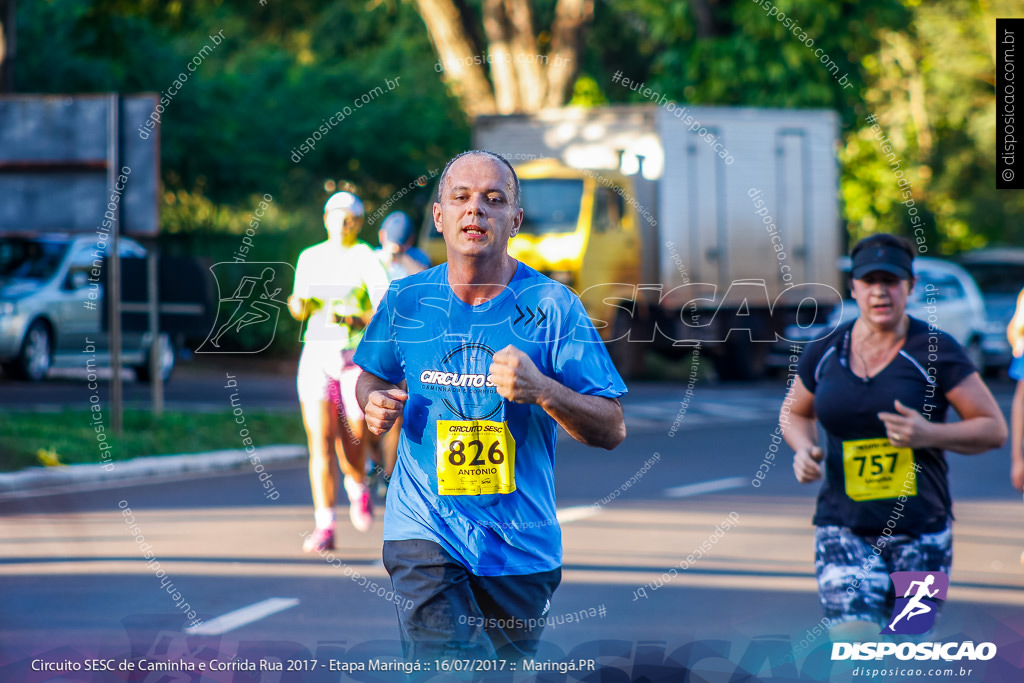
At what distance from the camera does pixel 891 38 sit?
3625 centimetres

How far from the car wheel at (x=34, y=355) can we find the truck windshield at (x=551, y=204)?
255 inches

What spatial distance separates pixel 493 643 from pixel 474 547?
266 millimetres

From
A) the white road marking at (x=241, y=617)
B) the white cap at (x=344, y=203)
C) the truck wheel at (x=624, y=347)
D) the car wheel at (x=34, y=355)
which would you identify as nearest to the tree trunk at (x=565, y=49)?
the truck wheel at (x=624, y=347)

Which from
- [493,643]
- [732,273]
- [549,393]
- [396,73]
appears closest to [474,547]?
[493,643]

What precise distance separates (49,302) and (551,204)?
6.82 metres

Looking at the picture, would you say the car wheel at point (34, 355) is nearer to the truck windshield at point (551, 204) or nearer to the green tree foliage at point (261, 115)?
the green tree foliage at point (261, 115)

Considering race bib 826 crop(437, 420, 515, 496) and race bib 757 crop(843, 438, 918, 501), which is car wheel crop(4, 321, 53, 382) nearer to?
race bib 757 crop(843, 438, 918, 501)

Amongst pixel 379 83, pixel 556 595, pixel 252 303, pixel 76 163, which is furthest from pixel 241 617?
pixel 379 83

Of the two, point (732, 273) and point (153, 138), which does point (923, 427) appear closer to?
point (153, 138)

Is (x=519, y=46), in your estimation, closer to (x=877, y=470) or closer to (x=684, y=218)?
(x=684, y=218)

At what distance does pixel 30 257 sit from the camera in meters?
18.9

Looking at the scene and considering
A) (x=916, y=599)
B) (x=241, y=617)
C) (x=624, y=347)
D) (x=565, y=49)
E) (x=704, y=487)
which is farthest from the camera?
(x=565, y=49)

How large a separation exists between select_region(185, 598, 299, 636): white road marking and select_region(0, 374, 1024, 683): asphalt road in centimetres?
2

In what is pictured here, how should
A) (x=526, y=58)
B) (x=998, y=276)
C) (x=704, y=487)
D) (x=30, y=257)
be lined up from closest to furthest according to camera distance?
(x=704, y=487) < (x=30, y=257) < (x=526, y=58) < (x=998, y=276)
